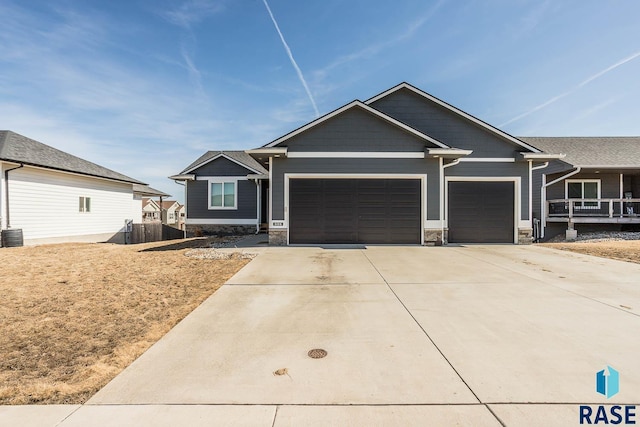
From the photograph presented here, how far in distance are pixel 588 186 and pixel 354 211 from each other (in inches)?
609

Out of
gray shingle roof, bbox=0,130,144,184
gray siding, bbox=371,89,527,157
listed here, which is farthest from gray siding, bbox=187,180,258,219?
gray siding, bbox=371,89,527,157

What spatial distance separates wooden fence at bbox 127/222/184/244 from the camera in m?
15.2

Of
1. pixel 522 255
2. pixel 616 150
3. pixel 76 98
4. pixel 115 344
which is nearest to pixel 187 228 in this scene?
pixel 76 98

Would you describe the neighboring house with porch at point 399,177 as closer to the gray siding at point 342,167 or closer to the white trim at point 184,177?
the gray siding at point 342,167

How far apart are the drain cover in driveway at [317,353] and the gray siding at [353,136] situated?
8.69 meters

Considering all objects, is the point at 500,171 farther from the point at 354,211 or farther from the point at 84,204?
the point at 84,204

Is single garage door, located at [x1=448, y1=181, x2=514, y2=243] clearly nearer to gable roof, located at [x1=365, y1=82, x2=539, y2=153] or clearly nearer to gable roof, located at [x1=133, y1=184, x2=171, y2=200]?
gable roof, located at [x1=365, y1=82, x2=539, y2=153]

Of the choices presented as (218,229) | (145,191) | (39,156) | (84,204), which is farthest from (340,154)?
(145,191)

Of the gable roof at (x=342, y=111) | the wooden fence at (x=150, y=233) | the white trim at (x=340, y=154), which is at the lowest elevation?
the wooden fence at (x=150, y=233)

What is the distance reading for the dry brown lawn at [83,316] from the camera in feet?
8.59

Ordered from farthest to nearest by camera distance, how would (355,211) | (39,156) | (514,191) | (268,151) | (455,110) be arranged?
(39,156) → (455,110) → (514,191) → (355,211) → (268,151)

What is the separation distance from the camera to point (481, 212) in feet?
38.7

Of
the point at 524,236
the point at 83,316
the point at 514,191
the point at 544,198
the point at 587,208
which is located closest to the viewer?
the point at 83,316

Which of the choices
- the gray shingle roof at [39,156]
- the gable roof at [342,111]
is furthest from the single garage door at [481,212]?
the gray shingle roof at [39,156]
